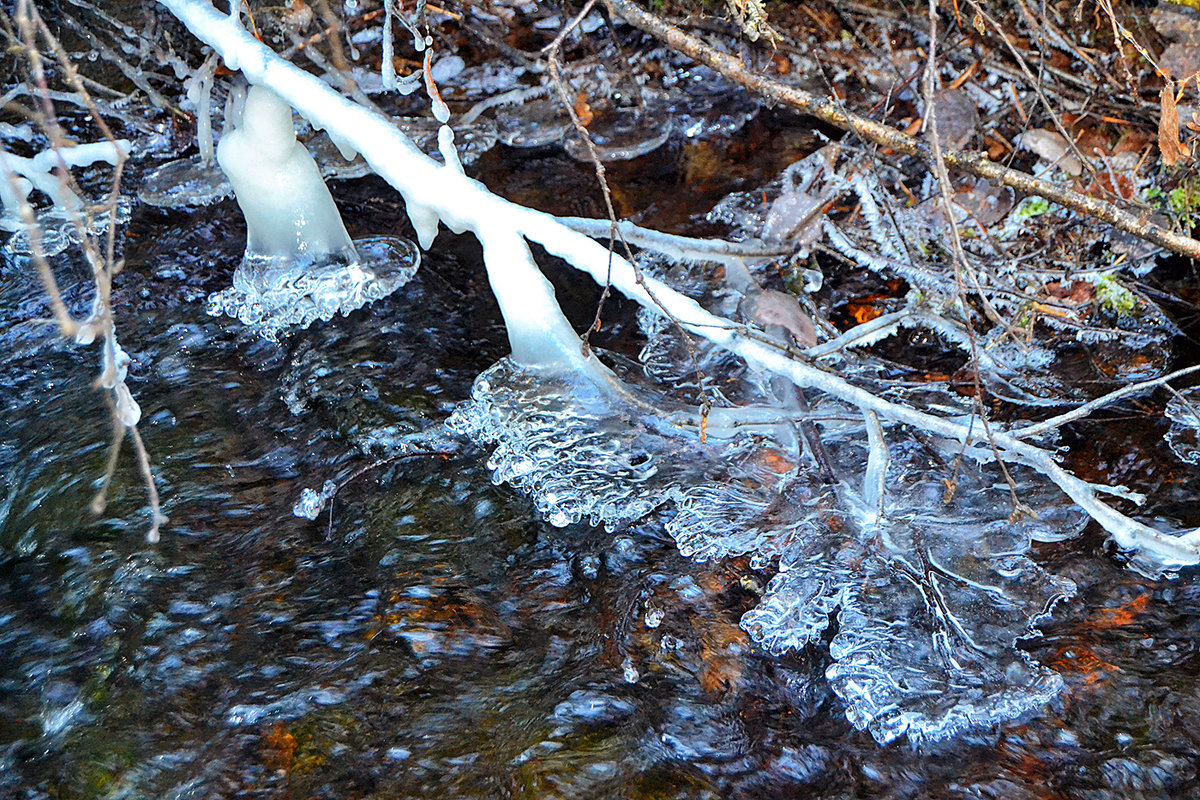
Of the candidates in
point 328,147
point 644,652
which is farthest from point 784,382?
point 328,147

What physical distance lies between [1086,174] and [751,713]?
3.04m

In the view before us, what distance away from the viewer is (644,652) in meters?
2.41

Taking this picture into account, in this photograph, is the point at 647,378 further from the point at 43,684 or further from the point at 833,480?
the point at 43,684

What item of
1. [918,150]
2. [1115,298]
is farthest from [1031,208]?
[918,150]

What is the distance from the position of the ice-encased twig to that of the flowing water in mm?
313

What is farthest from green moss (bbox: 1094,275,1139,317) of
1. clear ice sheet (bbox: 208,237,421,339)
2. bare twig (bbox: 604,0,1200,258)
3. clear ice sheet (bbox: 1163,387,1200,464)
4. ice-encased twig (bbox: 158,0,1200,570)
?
A: clear ice sheet (bbox: 208,237,421,339)

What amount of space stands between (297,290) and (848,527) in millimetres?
2329

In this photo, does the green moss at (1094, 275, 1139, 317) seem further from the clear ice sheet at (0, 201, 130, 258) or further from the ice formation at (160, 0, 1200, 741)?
the clear ice sheet at (0, 201, 130, 258)

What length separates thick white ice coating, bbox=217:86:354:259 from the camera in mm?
3516

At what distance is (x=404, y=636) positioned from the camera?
2.43 m

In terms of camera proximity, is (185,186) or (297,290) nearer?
(297,290)

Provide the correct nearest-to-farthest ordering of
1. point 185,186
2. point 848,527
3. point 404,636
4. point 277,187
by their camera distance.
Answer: point 404,636 → point 848,527 → point 277,187 → point 185,186

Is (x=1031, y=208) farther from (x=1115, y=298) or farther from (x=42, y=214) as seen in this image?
(x=42, y=214)

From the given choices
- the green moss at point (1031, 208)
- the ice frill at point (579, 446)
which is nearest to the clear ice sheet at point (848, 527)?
the ice frill at point (579, 446)
